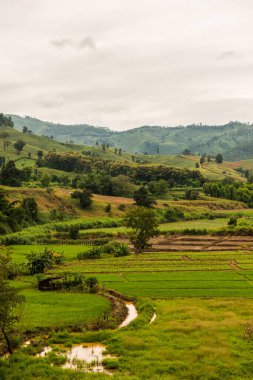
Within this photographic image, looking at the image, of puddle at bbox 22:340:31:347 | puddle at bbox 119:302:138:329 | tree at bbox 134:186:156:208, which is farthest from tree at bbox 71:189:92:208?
puddle at bbox 22:340:31:347

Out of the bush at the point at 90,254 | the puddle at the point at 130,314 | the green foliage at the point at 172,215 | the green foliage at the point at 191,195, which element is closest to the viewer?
the puddle at the point at 130,314

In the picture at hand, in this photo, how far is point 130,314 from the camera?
1735 inches

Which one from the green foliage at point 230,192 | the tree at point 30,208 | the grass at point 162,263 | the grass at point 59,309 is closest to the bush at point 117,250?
the grass at point 162,263

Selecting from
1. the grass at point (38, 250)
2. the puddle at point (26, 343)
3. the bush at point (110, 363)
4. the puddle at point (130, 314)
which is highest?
Answer: the bush at point (110, 363)

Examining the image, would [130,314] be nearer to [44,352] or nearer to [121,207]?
[44,352]

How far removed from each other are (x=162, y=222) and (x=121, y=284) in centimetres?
8134

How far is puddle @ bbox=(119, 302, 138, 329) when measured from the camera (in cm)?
4097

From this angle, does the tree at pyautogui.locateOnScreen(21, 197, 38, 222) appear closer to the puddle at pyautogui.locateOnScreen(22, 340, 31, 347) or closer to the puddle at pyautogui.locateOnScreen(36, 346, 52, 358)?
the puddle at pyautogui.locateOnScreen(22, 340, 31, 347)

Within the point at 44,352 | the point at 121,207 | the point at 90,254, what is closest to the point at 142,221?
the point at 90,254

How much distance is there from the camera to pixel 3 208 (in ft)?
357

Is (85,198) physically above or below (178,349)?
above

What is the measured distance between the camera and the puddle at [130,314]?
41.0 m

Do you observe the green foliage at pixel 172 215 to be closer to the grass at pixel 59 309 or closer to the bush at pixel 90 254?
the bush at pixel 90 254

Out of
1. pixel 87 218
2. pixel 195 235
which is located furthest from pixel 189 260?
pixel 87 218
